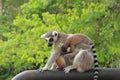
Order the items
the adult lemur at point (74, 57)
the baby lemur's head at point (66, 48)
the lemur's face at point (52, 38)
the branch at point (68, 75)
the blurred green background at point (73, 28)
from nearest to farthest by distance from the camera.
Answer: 1. the branch at point (68, 75)
2. the adult lemur at point (74, 57)
3. the baby lemur's head at point (66, 48)
4. the lemur's face at point (52, 38)
5. the blurred green background at point (73, 28)

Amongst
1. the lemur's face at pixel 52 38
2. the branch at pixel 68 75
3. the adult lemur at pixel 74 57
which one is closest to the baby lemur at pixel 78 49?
the adult lemur at pixel 74 57

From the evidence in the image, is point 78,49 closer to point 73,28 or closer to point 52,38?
point 52,38

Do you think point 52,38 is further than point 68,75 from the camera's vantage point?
Yes

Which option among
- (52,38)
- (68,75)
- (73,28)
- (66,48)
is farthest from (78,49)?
(73,28)

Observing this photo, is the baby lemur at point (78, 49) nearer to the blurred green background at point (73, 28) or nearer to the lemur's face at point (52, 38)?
the lemur's face at point (52, 38)

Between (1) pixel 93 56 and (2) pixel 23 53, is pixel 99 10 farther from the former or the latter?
(1) pixel 93 56

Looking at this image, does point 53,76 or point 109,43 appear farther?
point 109,43

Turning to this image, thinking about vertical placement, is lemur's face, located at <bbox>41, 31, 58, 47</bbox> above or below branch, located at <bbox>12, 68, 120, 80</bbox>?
above

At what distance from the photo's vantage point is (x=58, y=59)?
5.59 metres

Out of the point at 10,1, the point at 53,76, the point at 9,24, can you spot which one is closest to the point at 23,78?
the point at 53,76

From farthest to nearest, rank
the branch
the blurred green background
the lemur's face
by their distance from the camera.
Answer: the blurred green background
the lemur's face
the branch

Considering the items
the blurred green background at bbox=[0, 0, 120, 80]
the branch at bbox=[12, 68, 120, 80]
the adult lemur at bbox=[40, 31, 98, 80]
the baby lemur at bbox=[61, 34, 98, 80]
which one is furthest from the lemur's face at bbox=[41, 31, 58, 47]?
the blurred green background at bbox=[0, 0, 120, 80]

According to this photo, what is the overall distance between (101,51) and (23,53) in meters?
2.94

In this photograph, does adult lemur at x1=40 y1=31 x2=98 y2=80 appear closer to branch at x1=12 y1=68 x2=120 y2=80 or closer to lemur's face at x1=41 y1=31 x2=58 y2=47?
lemur's face at x1=41 y1=31 x2=58 y2=47
